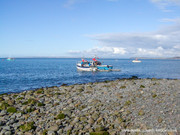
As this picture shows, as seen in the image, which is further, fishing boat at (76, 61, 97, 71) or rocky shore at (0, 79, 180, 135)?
fishing boat at (76, 61, 97, 71)

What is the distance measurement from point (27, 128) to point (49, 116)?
197cm

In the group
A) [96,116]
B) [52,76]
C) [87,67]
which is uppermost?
[87,67]

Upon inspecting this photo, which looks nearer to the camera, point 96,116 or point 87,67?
point 96,116

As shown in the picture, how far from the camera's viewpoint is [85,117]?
11.5m

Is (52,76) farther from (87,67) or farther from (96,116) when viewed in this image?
(96,116)

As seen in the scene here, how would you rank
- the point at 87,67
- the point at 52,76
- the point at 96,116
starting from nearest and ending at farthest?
the point at 96,116
the point at 52,76
the point at 87,67

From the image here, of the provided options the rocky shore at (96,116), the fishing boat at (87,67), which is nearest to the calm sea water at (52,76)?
the fishing boat at (87,67)

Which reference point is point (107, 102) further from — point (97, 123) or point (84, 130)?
point (84, 130)

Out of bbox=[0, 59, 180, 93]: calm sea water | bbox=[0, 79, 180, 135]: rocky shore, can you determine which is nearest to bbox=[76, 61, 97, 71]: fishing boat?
bbox=[0, 59, 180, 93]: calm sea water

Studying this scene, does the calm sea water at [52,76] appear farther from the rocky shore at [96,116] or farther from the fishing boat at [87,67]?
the rocky shore at [96,116]

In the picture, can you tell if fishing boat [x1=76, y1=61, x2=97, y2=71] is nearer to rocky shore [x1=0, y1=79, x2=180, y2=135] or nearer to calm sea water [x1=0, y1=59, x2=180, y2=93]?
calm sea water [x1=0, y1=59, x2=180, y2=93]

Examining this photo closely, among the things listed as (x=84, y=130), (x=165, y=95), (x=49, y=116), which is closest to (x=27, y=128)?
(x=49, y=116)

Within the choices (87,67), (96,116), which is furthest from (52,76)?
(96,116)

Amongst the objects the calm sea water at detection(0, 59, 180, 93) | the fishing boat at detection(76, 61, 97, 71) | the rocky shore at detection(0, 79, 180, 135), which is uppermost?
the fishing boat at detection(76, 61, 97, 71)
